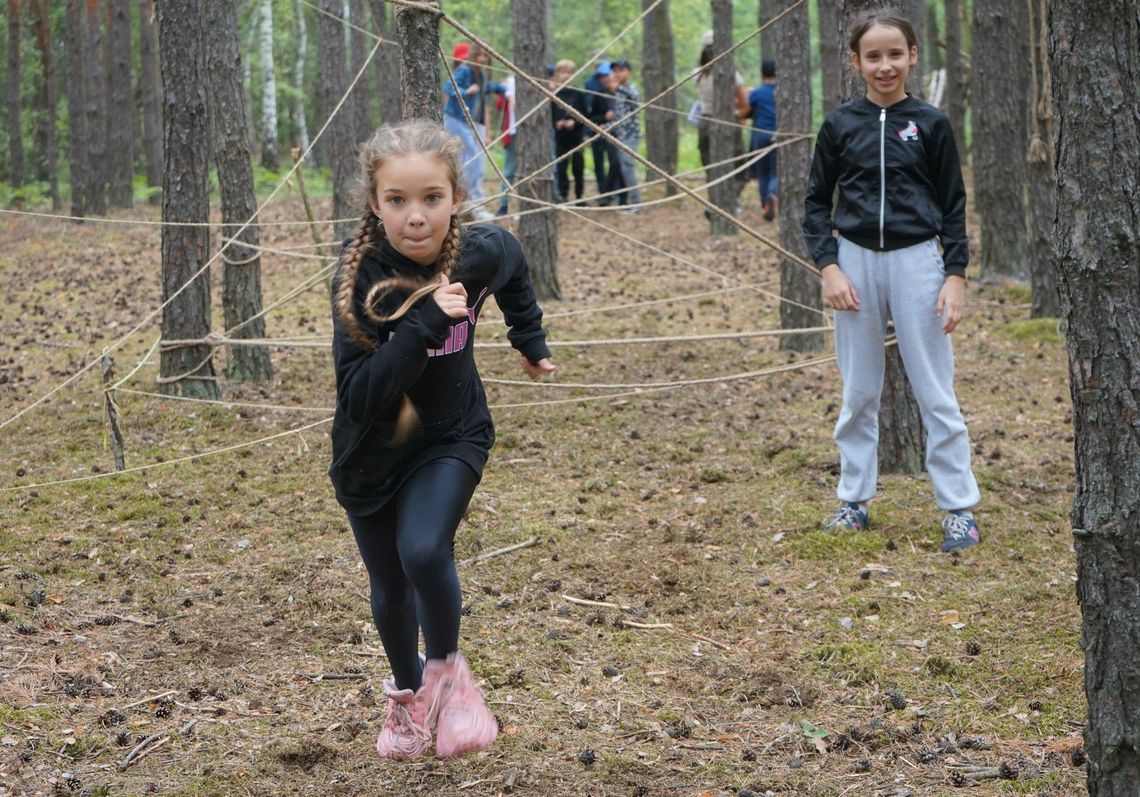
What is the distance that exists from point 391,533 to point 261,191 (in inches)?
843

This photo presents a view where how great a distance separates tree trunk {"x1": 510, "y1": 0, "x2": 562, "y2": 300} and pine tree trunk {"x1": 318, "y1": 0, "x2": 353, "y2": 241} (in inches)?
92.1

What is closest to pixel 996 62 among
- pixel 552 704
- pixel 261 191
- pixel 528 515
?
pixel 528 515

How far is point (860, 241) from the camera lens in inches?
171

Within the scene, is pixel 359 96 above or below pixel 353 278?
above

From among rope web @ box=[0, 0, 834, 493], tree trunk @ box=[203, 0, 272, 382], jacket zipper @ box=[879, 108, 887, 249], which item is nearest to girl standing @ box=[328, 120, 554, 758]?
rope web @ box=[0, 0, 834, 493]

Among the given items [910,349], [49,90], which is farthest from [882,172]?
[49,90]

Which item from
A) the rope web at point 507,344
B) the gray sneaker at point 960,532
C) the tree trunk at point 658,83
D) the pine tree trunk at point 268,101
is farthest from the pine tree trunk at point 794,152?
the pine tree trunk at point 268,101

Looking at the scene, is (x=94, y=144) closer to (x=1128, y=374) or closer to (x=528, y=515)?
(x=528, y=515)

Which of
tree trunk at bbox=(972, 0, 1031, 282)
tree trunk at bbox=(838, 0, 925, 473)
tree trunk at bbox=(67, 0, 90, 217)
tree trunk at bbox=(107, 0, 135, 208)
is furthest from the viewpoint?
tree trunk at bbox=(107, 0, 135, 208)

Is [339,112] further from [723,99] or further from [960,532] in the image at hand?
[960,532]

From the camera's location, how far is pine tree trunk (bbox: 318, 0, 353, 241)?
11.8 metres

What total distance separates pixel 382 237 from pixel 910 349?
2201mm

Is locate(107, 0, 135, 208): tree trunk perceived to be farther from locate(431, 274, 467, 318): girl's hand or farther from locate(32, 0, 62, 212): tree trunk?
locate(431, 274, 467, 318): girl's hand

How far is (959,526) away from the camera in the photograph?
4.47m
